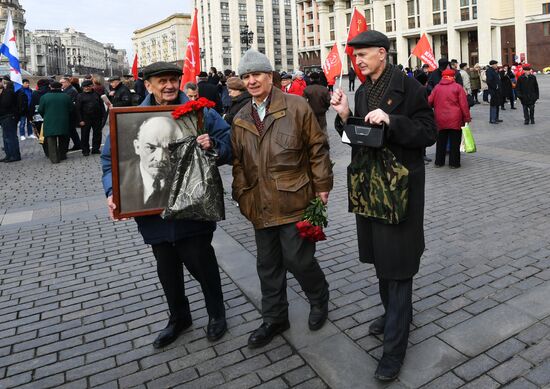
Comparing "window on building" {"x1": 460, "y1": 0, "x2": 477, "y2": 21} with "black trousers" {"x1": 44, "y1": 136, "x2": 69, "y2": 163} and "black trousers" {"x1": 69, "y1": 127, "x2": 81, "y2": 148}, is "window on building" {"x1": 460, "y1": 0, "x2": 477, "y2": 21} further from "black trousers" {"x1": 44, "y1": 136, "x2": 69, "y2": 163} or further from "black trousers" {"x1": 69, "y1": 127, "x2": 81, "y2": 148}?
"black trousers" {"x1": 44, "y1": 136, "x2": 69, "y2": 163}

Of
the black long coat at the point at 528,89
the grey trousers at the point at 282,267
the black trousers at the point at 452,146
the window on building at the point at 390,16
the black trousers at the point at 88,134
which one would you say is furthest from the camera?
the window on building at the point at 390,16

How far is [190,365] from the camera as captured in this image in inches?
140

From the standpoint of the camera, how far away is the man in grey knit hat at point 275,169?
356 cm

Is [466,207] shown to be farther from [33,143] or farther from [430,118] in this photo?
[33,143]

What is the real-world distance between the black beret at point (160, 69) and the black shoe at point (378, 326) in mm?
2281

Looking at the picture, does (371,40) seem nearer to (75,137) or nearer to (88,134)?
(88,134)

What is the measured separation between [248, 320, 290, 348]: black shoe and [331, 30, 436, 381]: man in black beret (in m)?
0.88

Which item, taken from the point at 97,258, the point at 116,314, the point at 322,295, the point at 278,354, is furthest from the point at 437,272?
the point at 97,258

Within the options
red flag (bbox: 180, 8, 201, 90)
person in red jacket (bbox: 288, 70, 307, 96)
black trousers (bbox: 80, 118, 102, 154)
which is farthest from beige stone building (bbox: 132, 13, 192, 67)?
red flag (bbox: 180, 8, 201, 90)

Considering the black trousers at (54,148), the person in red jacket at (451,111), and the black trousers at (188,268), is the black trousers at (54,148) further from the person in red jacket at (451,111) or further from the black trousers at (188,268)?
the black trousers at (188,268)

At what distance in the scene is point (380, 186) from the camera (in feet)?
10.3

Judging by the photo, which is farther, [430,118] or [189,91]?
[189,91]

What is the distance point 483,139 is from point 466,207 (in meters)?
6.78

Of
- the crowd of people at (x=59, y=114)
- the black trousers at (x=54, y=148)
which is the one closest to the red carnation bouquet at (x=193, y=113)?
the crowd of people at (x=59, y=114)
